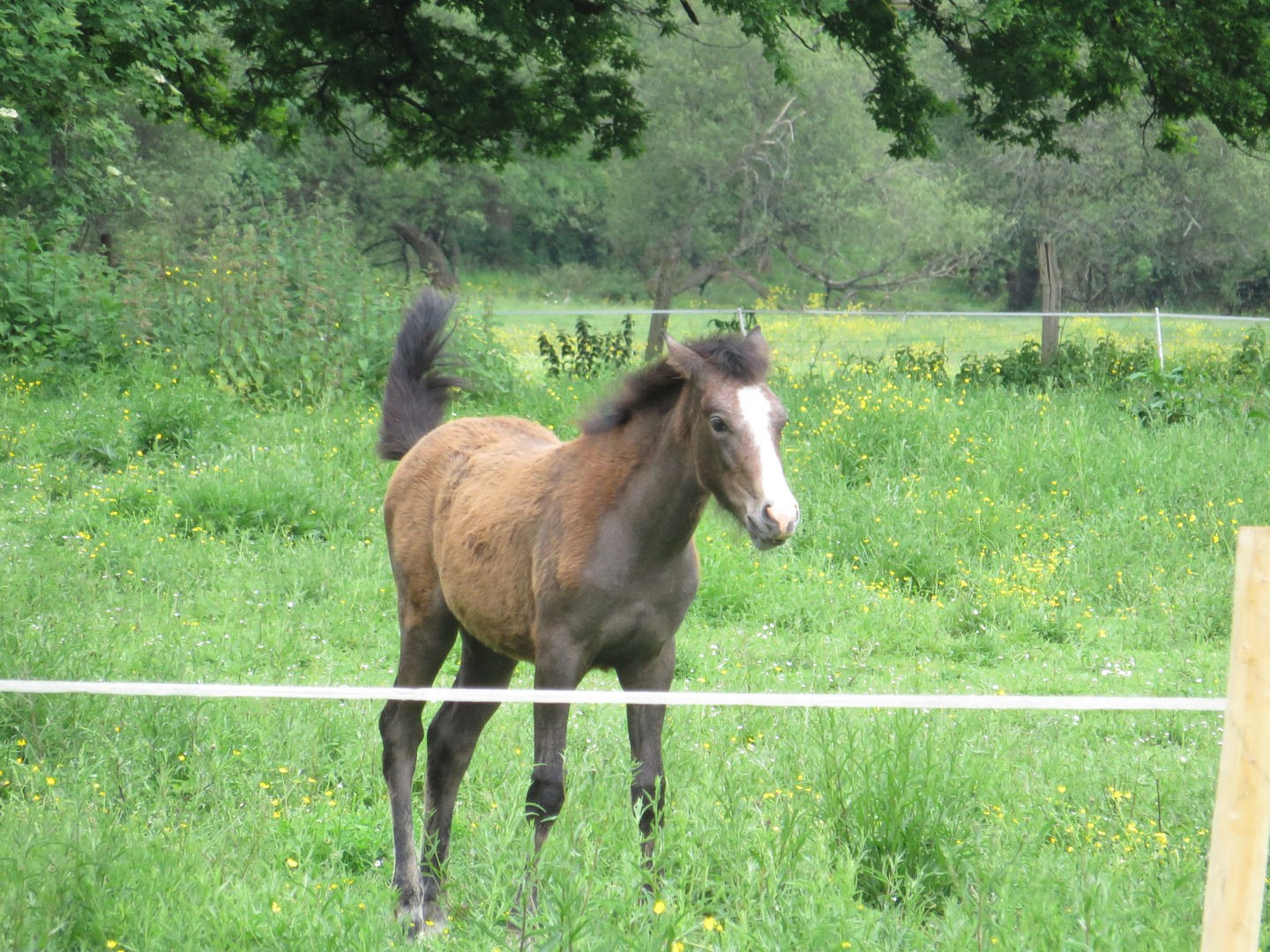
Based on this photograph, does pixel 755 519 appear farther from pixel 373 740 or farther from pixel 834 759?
pixel 373 740

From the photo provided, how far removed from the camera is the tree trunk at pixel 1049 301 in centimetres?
1255

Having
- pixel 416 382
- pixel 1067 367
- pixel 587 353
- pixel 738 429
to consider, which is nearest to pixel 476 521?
pixel 738 429

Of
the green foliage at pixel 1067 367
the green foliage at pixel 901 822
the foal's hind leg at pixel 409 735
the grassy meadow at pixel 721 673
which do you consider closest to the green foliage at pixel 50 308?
the grassy meadow at pixel 721 673

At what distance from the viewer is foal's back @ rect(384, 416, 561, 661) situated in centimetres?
409

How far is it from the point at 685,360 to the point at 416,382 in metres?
2.04

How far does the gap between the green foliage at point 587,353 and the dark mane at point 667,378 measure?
8.63 m

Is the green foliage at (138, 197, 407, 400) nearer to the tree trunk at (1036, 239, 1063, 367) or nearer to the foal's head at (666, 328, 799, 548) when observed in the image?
the tree trunk at (1036, 239, 1063, 367)

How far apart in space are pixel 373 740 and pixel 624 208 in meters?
32.7

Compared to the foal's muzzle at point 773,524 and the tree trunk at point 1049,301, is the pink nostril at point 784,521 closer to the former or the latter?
the foal's muzzle at point 773,524

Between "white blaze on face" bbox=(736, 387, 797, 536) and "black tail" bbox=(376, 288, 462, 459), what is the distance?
83.6 inches

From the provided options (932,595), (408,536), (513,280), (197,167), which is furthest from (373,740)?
(513,280)

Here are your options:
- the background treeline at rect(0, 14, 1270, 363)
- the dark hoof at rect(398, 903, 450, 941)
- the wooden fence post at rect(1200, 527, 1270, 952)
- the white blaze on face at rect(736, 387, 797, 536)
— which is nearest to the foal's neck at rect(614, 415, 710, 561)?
the white blaze on face at rect(736, 387, 797, 536)

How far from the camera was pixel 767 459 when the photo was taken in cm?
346

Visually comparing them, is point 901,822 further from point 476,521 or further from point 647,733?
point 476,521
